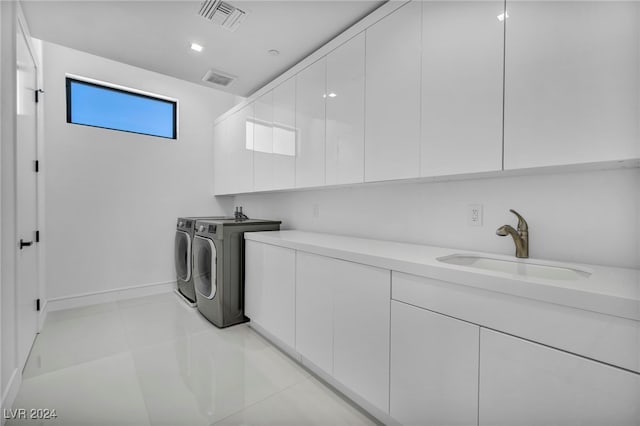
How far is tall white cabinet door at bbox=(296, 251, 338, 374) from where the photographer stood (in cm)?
179

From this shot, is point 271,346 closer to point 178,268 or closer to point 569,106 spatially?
point 178,268

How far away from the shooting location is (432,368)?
1.25m

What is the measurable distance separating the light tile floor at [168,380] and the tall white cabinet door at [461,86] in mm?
1540

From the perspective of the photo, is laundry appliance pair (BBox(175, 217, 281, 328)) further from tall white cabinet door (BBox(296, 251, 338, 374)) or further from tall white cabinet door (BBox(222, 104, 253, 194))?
tall white cabinet door (BBox(296, 251, 338, 374))

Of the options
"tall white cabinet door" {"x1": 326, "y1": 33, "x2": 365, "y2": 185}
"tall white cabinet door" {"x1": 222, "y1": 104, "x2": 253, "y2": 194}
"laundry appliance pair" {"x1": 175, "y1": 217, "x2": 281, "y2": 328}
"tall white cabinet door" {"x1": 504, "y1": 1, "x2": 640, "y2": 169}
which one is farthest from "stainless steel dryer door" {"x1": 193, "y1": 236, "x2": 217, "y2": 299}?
"tall white cabinet door" {"x1": 504, "y1": 1, "x2": 640, "y2": 169}

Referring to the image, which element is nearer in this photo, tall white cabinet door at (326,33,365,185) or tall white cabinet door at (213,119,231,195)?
tall white cabinet door at (326,33,365,185)

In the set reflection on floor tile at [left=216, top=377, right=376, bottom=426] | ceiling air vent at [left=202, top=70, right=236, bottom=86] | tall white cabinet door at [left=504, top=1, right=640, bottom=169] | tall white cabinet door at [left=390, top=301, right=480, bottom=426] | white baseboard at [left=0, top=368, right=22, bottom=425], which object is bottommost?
reflection on floor tile at [left=216, top=377, right=376, bottom=426]

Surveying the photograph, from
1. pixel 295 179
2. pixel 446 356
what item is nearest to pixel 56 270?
pixel 295 179

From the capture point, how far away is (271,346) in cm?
237

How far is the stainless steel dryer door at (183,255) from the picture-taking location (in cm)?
335

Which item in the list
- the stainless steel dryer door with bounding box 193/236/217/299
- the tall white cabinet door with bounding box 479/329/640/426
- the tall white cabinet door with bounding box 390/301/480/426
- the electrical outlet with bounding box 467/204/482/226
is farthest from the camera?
the stainless steel dryer door with bounding box 193/236/217/299

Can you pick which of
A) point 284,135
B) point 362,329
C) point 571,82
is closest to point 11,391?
point 362,329

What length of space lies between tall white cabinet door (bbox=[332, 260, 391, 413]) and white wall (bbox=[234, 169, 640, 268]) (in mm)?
623

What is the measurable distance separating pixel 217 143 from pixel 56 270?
7.77 ft
